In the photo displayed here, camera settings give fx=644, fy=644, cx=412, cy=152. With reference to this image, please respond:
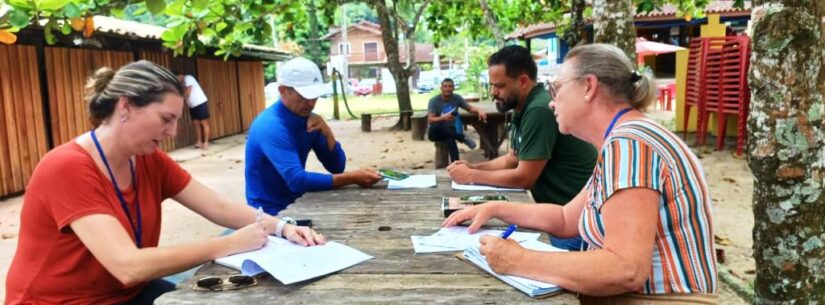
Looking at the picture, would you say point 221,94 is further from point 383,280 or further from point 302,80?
point 383,280

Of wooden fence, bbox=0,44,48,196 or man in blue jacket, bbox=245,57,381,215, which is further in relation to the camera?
wooden fence, bbox=0,44,48,196

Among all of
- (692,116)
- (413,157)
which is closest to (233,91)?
(413,157)

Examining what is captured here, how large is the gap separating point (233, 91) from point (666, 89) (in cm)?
1197

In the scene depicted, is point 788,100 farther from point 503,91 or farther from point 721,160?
point 721,160

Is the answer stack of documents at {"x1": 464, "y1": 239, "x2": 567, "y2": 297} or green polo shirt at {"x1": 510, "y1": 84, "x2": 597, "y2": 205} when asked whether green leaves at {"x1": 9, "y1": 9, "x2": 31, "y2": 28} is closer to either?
green polo shirt at {"x1": 510, "y1": 84, "x2": 597, "y2": 205}

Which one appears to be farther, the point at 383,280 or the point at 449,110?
the point at 449,110

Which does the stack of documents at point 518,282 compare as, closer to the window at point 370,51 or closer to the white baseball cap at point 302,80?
the white baseball cap at point 302,80

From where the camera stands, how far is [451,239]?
2.32m

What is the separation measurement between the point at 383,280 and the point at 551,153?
1.69 meters

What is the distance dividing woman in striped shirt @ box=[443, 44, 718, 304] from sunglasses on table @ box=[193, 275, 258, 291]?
0.70m

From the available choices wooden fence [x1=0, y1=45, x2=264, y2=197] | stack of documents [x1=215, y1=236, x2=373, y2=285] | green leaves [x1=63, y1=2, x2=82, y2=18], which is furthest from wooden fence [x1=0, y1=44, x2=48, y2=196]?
stack of documents [x1=215, y1=236, x2=373, y2=285]

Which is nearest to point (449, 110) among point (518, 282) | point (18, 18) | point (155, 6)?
point (155, 6)

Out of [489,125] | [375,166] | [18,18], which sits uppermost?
[18,18]

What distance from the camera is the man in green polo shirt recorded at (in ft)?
10.9
